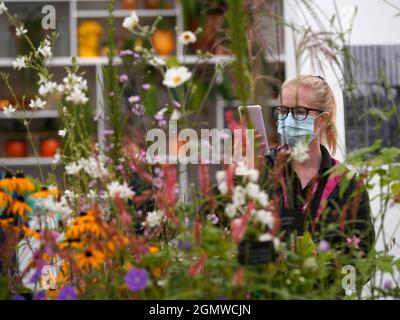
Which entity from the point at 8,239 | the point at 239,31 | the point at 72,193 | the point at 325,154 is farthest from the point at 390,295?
the point at 325,154

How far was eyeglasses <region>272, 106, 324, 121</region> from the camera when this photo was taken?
5.57ft

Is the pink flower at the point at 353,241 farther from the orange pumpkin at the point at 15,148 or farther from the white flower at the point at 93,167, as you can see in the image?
the orange pumpkin at the point at 15,148

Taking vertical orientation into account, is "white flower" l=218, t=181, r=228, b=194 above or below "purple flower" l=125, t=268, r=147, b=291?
above

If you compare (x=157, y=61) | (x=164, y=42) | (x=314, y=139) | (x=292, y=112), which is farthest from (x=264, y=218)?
(x=164, y=42)

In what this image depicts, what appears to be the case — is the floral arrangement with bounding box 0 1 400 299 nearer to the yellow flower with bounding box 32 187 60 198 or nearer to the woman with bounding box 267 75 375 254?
the yellow flower with bounding box 32 187 60 198

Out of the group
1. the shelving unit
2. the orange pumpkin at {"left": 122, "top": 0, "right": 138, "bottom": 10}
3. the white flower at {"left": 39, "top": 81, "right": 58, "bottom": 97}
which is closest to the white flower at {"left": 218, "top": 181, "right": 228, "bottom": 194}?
the white flower at {"left": 39, "top": 81, "right": 58, "bottom": 97}

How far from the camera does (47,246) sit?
1114 millimetres

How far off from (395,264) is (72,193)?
2.12 ft

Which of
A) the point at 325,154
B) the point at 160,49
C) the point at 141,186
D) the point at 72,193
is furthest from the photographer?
the point at 160,49

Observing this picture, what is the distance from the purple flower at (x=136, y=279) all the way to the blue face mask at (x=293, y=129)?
80cm

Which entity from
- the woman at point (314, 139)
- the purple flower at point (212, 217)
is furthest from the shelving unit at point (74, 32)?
the purple flower at point (212, 217)

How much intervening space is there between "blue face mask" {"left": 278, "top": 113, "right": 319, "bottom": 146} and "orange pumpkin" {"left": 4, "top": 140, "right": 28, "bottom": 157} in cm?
267

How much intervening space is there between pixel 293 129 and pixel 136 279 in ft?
2.87

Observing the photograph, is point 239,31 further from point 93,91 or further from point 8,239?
point 93,91
